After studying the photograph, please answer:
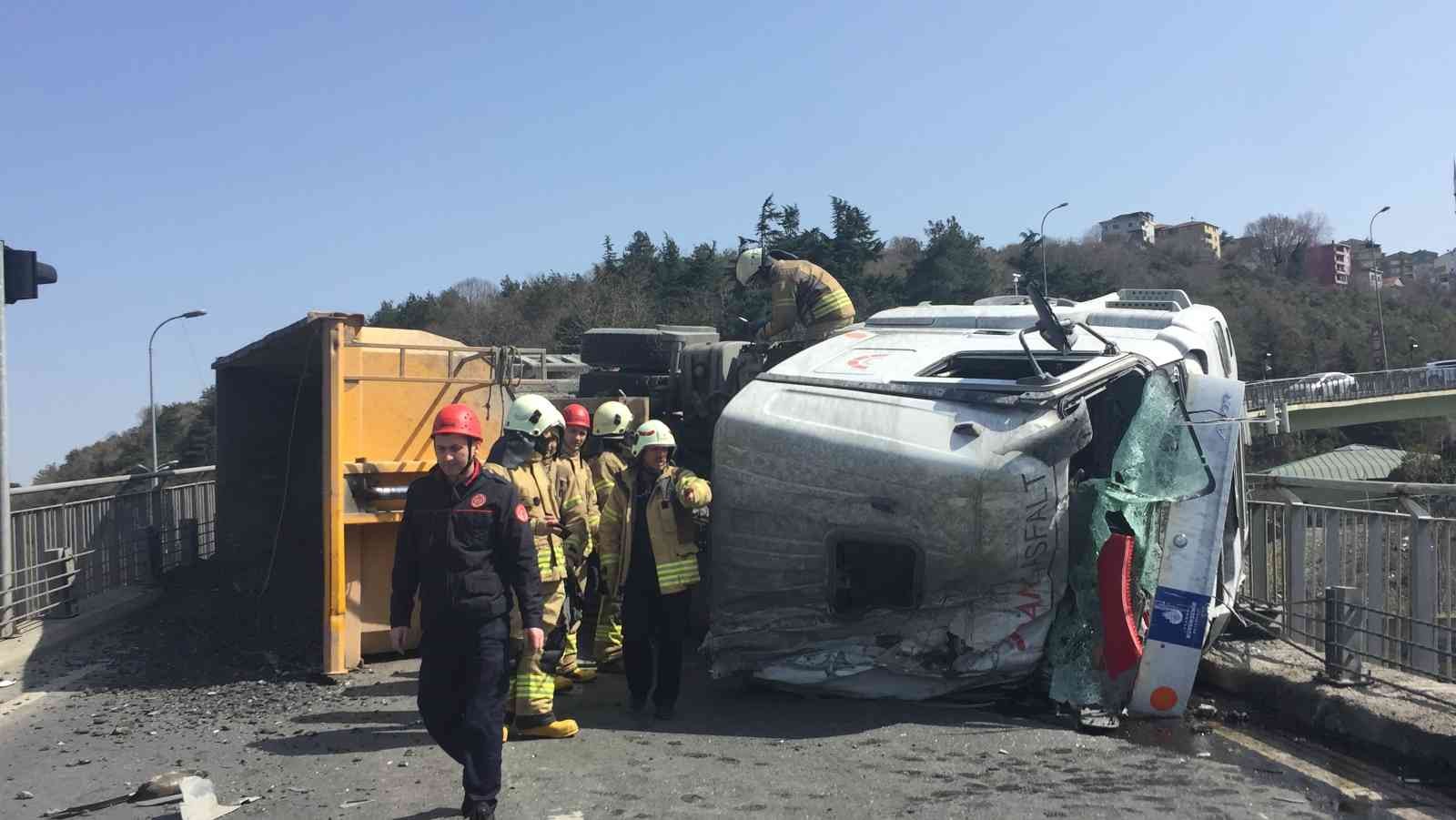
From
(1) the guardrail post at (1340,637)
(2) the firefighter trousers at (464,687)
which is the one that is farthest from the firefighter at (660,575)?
(1) the guardrail post at (1340,637)

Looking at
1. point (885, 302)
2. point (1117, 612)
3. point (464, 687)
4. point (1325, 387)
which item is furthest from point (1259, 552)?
point (1325, 387)

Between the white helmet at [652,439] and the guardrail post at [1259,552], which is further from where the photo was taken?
the guardrail post at [1259,552]

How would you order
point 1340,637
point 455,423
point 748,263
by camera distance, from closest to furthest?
1. point 455,423
2. point 1340,637
3. point 748,263

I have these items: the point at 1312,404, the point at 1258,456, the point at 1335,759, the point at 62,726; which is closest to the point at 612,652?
the point at 62,726

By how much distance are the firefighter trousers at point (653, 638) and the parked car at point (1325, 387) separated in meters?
39.0

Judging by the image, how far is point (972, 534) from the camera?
570 cm

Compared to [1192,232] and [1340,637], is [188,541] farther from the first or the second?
[1192,232]

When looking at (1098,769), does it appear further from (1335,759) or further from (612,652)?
(612,652)

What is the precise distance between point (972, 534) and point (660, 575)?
164cm

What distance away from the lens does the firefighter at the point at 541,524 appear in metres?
5.75

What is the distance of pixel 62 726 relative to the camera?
632 centimetres

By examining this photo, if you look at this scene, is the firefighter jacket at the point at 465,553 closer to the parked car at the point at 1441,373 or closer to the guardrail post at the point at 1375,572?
the guardrail post at the point at 1375,572

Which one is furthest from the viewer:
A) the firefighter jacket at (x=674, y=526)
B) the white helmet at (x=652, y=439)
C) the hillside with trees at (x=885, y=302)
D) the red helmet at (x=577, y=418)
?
the hillside with trees at (x=885, y=302)

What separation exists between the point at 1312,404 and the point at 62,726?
41418 millimetres
